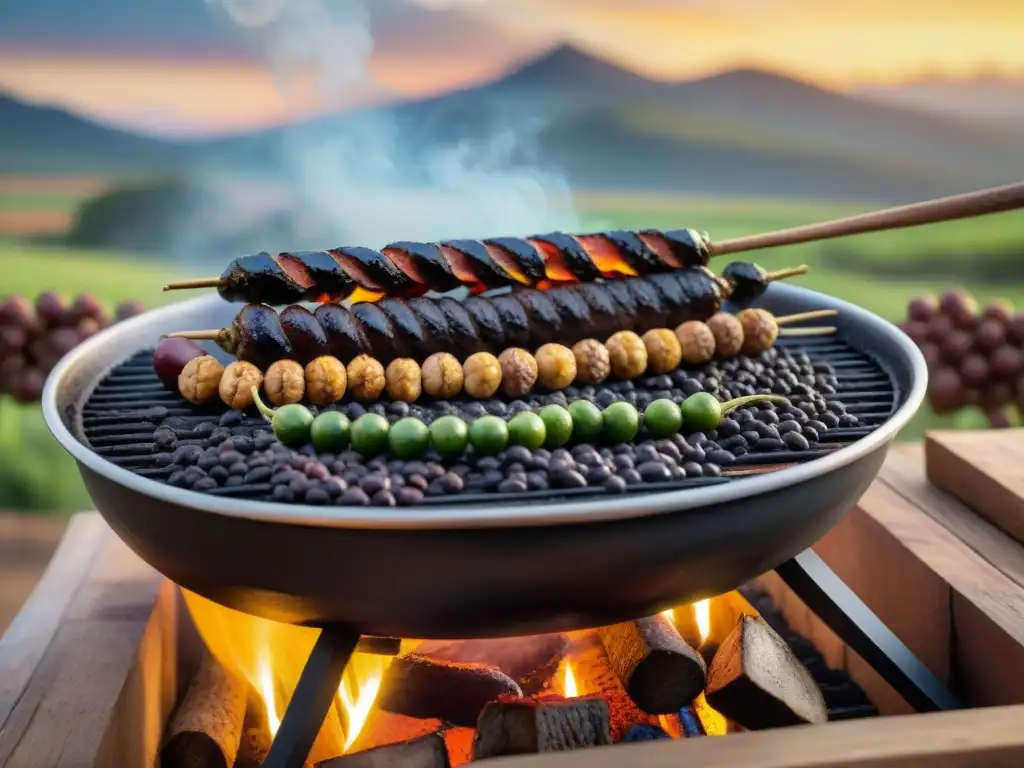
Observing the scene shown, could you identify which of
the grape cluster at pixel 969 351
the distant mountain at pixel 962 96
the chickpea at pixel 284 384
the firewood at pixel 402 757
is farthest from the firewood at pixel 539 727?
the distant mountain at pixel 962 96

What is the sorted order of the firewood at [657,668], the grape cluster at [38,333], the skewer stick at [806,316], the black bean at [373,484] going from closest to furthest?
the black bean at [373,484] → the firewood at [657,668] → the skewer stick at [806,316] → the grape cluster at [38,333]

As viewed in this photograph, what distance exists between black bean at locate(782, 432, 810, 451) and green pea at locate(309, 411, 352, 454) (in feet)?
2.86

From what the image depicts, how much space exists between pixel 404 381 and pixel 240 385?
0.36 metres

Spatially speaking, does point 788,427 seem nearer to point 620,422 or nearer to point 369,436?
point 620,422

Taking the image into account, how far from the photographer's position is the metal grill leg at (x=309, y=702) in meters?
1.61

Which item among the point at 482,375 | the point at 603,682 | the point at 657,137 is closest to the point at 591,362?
the point at 482,375

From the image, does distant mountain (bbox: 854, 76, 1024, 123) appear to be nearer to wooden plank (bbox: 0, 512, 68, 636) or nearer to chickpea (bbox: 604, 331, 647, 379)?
chickpea (bbox: 604, 331, 647, 379)

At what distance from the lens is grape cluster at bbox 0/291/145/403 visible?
3.57 m

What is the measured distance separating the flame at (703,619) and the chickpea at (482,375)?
0.89 metres

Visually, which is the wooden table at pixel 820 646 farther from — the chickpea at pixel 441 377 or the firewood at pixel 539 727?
the chickpea at pixel 441 377

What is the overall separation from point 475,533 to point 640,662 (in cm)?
73

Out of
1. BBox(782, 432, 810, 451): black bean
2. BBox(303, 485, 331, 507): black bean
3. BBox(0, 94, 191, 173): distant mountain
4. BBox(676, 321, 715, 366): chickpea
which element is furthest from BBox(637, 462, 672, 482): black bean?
BBox(0, 94, 191, 173): distant mountain

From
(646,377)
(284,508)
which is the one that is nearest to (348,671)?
(284,508)

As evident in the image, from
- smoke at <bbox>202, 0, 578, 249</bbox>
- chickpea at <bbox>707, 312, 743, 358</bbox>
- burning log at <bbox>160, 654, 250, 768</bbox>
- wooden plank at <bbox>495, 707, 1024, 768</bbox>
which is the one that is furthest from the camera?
smoke at <bbox>202, 0, 578, 249</bbox>
